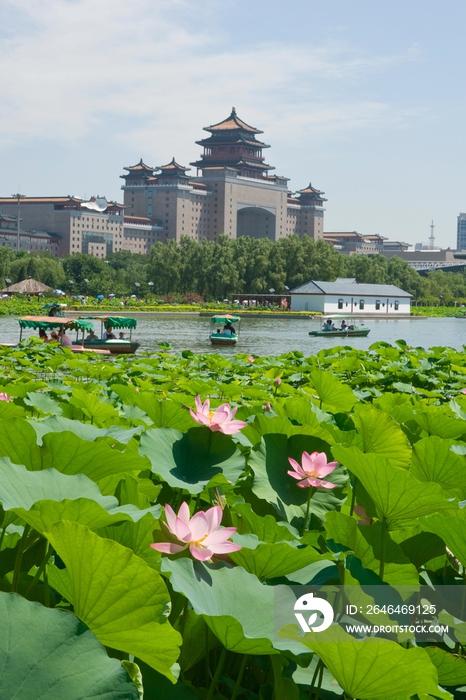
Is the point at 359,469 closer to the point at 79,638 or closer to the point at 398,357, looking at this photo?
the point at 79,638

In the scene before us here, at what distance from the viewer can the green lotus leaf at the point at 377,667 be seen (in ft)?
2.21

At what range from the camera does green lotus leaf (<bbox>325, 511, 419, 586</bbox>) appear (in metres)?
1.04

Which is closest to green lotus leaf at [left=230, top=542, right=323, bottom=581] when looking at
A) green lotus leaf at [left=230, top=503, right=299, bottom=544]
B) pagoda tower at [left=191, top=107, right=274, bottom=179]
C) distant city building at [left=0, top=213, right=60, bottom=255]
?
green lotus leaf at [left=230, top=503, right=299, bottom=544]

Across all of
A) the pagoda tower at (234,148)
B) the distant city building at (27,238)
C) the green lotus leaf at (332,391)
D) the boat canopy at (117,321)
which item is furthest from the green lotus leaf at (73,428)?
the pagoda tower at (234,148)

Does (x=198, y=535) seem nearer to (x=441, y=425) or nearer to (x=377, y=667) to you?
(x=377, y=667)

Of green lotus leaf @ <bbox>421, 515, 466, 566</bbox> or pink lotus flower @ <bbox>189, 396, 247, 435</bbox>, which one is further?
pink lotus flower @ <bbox>189, 396, 247, 435</bbox>

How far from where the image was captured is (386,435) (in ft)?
5.06

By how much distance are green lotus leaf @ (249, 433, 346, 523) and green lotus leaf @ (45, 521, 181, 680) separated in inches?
23.6

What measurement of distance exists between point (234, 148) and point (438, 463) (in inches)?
3754

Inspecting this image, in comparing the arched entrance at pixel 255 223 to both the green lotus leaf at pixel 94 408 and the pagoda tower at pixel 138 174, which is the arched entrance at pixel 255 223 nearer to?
the pagoda tower at pixel 138 174

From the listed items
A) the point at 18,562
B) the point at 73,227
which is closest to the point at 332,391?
the point at 18,562

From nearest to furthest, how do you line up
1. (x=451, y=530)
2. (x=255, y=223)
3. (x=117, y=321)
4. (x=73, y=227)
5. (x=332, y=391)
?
(x=451, y=530) → (x=332, y=391) → (x=117, y=321) → (x=73, y=227) → (x=255, y=223)

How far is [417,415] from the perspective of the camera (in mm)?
1935

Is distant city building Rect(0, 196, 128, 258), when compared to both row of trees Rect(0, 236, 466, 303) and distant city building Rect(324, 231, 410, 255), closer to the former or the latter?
row of trees Rect(0, 236, 466, 303)
